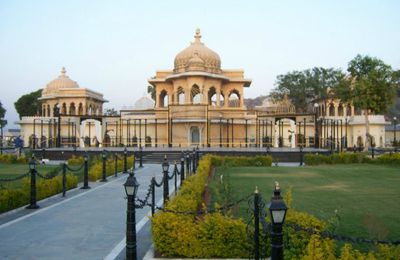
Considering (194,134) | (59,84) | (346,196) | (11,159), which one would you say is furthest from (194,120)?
(59,84)

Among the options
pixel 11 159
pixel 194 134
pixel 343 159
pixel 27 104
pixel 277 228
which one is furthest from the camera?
pixel 27 104

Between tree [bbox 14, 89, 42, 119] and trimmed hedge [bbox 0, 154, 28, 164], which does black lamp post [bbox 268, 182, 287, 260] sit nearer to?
trimmed hedge [bbox 0, 154, 28, 164]

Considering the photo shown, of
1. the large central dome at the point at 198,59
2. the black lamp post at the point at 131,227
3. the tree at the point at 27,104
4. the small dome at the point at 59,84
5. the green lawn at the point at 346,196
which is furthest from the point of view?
the tree at the point at 27,104

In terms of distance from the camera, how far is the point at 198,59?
1734 inches

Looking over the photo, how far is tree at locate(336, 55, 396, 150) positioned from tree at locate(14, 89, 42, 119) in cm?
4820

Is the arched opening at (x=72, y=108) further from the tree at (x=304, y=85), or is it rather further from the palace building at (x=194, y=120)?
the tree at (x=304, y=85)

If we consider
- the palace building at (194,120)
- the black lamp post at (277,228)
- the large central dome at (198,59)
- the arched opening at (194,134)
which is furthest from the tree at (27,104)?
the black lamp post at (277,228)

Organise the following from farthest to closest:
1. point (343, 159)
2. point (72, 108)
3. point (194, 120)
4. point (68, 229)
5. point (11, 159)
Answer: point (72, 108) < point (194, 120) < point (343, 159) < point (11, 159) < point (68, 229)

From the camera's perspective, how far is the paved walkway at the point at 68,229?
6910 millimetres

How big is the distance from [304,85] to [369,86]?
1953cm

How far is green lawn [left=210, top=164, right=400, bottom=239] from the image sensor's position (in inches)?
309

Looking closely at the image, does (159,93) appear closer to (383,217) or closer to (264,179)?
(264,179)

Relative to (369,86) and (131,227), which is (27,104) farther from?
(131,227)

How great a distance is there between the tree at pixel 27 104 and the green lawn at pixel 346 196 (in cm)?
5991
